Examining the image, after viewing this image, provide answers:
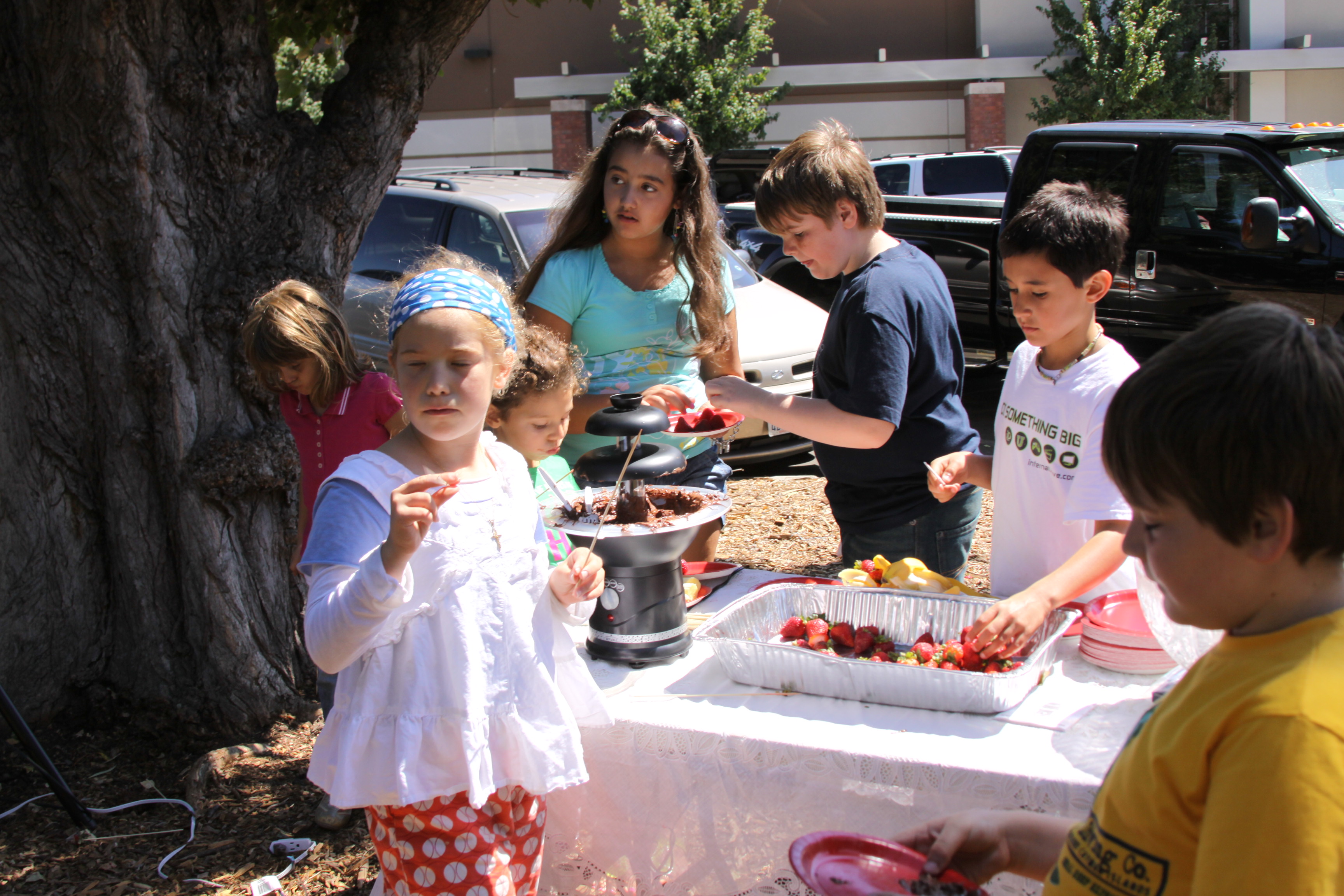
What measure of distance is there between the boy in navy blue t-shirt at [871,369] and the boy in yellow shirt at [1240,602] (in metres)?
1.45

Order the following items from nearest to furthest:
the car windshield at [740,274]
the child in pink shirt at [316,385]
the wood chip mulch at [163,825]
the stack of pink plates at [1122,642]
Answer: the stack of pink plates at [1122,642], the child in pink shirt at [316,385], the wood chip mulch at [163,825], the car windshield at [740,274]

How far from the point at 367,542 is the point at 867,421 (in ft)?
4.20

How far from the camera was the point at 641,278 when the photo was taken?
304 centimetres

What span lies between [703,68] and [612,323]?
18.7 meters

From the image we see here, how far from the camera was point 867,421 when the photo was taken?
96.1 inches

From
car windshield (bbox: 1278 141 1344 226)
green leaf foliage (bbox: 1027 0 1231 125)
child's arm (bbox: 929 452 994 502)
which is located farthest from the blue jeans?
green leaf foliage (bbox: 1027 0 1231 125)

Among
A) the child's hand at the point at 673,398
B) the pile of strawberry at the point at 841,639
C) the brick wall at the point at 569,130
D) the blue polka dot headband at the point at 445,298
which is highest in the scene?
the brick wall at the point at 569,130

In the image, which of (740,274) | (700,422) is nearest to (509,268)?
(740,274)

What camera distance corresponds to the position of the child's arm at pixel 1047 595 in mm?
1874

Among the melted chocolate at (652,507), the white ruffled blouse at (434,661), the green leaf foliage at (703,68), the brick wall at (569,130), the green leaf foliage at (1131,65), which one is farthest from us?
the brick wall at (569,130)

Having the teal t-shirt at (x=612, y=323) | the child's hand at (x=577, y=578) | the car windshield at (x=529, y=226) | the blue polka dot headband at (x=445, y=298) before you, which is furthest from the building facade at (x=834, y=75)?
the child's hand at (x=577, y=578)

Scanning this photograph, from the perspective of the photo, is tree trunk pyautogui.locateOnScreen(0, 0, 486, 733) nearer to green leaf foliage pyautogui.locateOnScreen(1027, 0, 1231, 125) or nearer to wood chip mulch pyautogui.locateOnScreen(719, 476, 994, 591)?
wood chip mulch pyautogui.locateOnScreen(719, 476, 994, 591)

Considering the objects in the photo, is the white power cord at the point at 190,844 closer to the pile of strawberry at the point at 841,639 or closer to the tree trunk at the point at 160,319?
the tree trunk at the point at 160,319

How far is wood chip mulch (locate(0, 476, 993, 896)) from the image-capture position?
280cm
